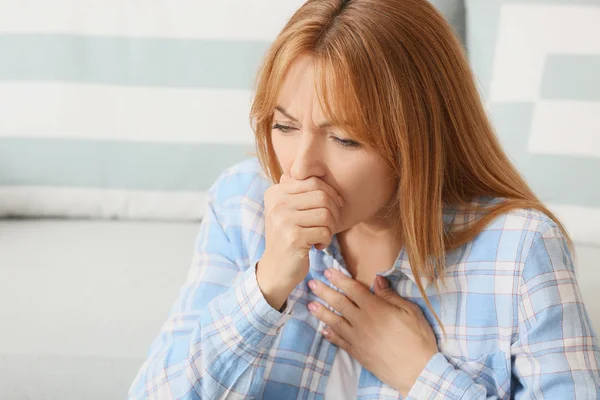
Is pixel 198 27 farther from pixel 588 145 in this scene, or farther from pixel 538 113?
pixel 588 145

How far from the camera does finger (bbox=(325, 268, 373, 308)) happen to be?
1211 millimetres

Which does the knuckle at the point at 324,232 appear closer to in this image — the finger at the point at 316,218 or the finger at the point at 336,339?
the finger at the point at 316,218

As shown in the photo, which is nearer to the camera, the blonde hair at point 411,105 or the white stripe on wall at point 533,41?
the blonde hair at point 411,105

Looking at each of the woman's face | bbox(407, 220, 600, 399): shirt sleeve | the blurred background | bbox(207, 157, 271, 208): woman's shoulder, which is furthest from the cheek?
the blurred background

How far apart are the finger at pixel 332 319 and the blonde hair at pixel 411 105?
5.7 inches

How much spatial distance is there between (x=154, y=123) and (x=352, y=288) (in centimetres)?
77

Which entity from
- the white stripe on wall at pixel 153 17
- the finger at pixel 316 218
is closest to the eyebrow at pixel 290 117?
the finger at pixel 316 218

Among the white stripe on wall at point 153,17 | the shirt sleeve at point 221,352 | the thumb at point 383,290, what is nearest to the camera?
the shirt sleeve at point 221,352

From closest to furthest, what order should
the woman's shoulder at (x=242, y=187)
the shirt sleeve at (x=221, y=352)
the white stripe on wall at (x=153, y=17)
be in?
1. the shirt sleeve at (x=221, y=352)
2. the woman's shoulder at (x=242, y=187)
3. the white stripe on wall at (x=153, y=17)

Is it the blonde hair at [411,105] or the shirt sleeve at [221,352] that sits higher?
the blonde hair at [411,105]

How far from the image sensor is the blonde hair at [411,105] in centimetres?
102

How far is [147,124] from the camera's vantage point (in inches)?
69.8

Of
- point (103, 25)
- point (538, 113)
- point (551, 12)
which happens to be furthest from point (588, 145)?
point (103, 25)

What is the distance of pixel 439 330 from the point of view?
1191 mm
